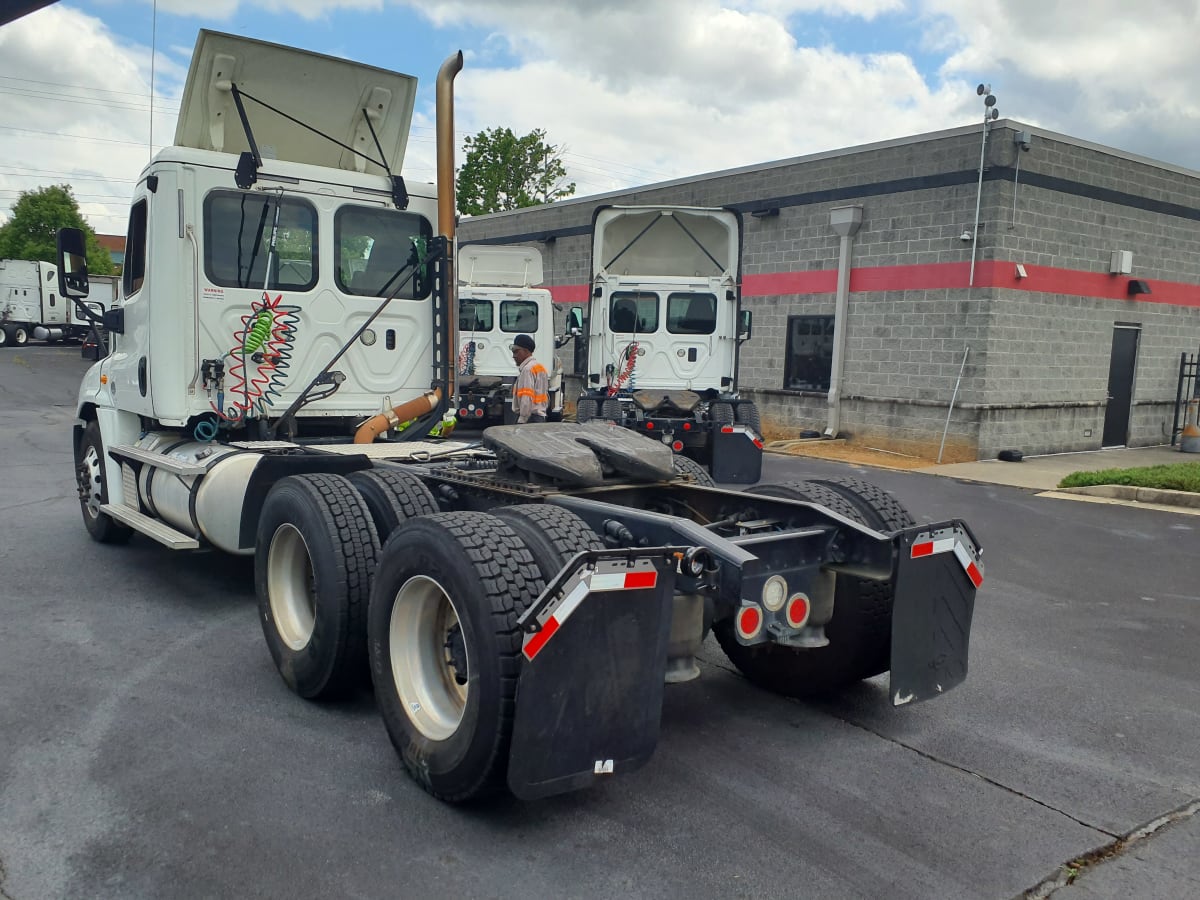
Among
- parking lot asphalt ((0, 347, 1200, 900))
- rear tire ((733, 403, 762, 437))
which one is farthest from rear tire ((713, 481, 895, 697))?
rear tire ((733, 403, 762, 437))

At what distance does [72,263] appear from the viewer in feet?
23.2

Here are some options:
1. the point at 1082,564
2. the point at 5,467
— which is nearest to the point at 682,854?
the point at 1082,564

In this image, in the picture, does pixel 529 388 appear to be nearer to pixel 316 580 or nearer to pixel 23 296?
pixel 316 580

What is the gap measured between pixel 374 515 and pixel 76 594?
297 centimetres

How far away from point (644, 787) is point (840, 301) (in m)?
14.1

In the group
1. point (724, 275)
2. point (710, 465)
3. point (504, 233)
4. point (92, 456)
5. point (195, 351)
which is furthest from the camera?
point (504, 233)

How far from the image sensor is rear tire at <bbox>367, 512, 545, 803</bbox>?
10.6ft

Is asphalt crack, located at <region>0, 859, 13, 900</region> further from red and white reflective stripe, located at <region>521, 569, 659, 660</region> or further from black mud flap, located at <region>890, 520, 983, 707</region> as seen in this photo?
black mud flap, located at <region>890, 520, 983, 707</region>

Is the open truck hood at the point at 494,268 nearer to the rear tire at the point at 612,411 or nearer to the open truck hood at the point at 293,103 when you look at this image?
the rear tire at the point at 612,411

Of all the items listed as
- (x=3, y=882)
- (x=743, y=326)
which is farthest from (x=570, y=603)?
(x=743, y=326)

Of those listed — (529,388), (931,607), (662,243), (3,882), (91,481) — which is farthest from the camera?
(662,243)

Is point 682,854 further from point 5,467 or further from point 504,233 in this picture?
point 504,233

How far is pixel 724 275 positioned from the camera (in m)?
13.2

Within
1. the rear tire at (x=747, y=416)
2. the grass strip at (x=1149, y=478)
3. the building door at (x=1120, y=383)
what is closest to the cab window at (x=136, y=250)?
the rear tire at (x=747, y=416)
